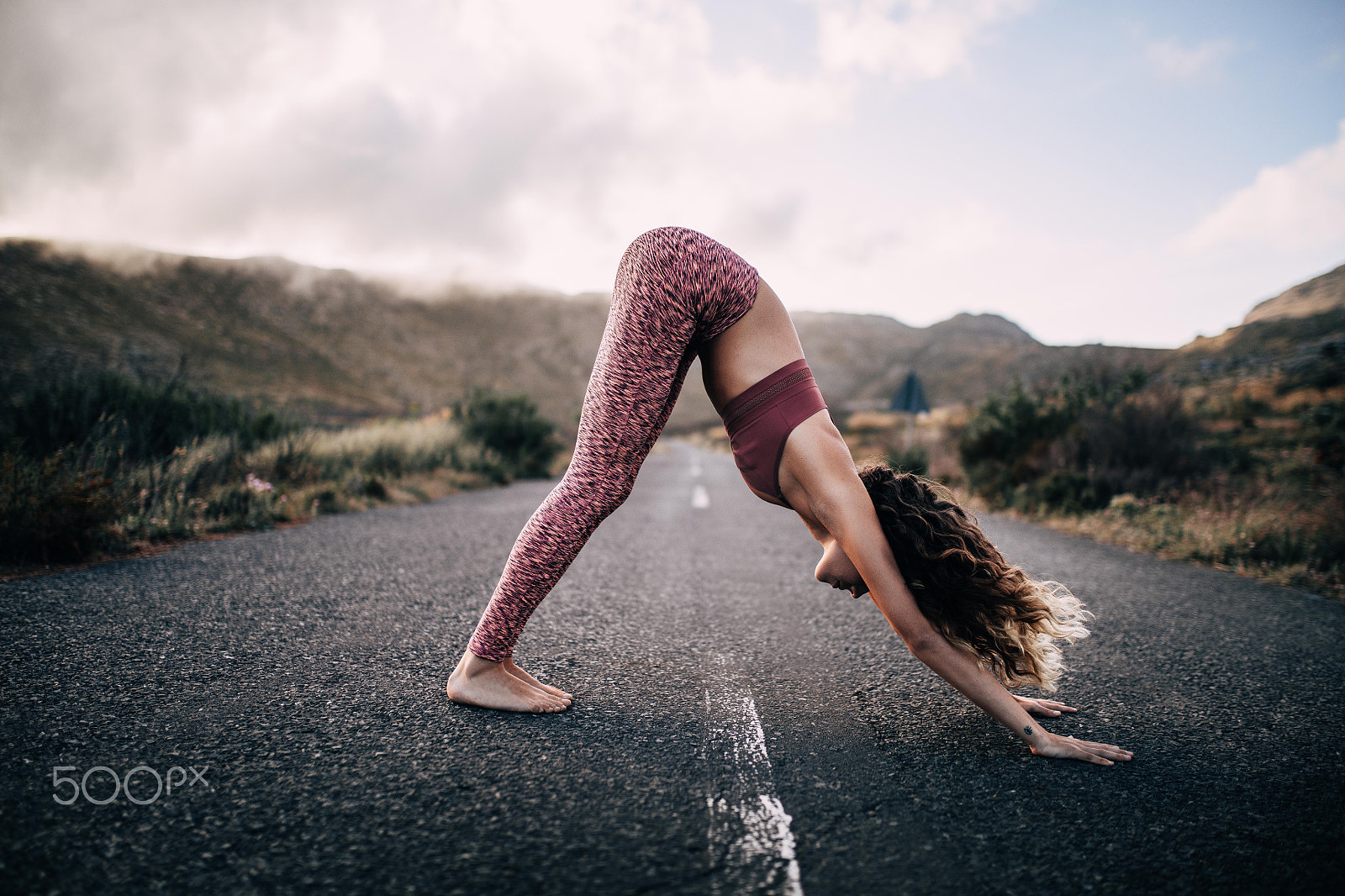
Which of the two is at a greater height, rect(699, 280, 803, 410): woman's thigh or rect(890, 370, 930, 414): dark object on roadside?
rect(890, 370, 930, 414): dark object on roadside

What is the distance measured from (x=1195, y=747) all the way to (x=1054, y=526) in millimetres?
6760

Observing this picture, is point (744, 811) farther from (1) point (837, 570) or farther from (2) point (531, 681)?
(2) point (531, 681)

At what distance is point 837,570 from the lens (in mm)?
2061

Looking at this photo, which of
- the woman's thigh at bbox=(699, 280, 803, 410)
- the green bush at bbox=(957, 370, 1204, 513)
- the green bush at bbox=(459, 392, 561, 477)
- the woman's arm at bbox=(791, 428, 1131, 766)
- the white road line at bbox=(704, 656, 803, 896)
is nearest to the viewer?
the white road line at bbox=(704, 656, 803, 896)

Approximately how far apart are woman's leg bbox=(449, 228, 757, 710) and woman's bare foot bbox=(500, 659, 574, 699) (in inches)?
2.2

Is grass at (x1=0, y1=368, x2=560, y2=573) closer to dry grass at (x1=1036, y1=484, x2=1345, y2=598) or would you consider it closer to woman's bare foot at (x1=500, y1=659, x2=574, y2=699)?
woman's bare foot at (x1=500, y1=659, x2=574, y2=699)

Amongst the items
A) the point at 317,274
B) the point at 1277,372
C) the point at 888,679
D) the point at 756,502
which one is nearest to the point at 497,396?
the point at 756,502

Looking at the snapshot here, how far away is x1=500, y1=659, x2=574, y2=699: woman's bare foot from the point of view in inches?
82.7

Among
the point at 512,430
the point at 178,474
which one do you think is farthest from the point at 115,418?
the point at 512,430

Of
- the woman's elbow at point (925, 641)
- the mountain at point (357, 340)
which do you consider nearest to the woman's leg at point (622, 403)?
the woman's elbow at point (925, 641)

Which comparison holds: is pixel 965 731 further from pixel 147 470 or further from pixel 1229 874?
pixel 147 470

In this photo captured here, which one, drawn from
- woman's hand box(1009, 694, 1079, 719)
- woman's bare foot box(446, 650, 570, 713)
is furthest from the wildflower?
woman's hand box(1009, 694, 1079, 719)

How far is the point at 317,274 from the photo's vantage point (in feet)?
270

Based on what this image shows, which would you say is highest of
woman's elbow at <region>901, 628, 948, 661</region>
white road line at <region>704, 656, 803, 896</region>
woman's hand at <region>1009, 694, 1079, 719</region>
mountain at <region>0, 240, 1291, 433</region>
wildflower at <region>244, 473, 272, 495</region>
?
mountain at <region>0, 240, 1291, 433</region>
